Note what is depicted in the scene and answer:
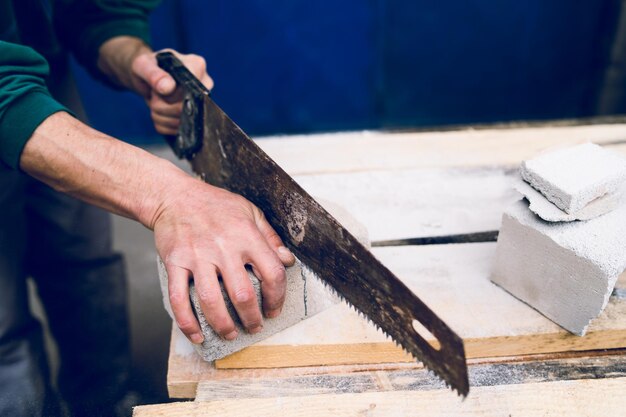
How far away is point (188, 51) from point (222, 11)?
1.02 feet

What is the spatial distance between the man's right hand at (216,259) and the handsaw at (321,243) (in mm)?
74

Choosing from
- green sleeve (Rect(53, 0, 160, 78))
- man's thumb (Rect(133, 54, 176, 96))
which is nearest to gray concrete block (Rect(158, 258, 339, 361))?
man's thumb (Rect(133, 54, 176, 96))

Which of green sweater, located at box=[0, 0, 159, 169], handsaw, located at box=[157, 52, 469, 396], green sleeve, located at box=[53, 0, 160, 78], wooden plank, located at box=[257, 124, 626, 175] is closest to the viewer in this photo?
handsaw, located at box=[157, 52, 469, 396]

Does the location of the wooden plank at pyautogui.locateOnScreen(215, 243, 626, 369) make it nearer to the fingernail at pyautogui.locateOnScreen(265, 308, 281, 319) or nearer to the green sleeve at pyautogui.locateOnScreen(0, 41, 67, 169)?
the fingernail at pyautogui.locateOnScreen(265, 308, 281, 319)

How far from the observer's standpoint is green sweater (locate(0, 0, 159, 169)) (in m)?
1.37

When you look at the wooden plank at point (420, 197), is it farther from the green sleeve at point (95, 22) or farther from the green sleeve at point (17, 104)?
the green sleeve at point (95, 22)

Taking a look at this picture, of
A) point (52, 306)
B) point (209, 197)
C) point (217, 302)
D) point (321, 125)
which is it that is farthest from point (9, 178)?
point (321, 125)

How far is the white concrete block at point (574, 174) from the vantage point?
1.28 meters

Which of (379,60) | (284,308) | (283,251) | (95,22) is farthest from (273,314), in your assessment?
(379,60)

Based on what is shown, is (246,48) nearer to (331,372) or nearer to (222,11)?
(222,11)

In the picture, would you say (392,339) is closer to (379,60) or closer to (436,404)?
(436,404)

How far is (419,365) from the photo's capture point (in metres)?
1.33

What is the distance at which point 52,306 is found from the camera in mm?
1940

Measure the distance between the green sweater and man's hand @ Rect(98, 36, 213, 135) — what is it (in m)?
0.18
